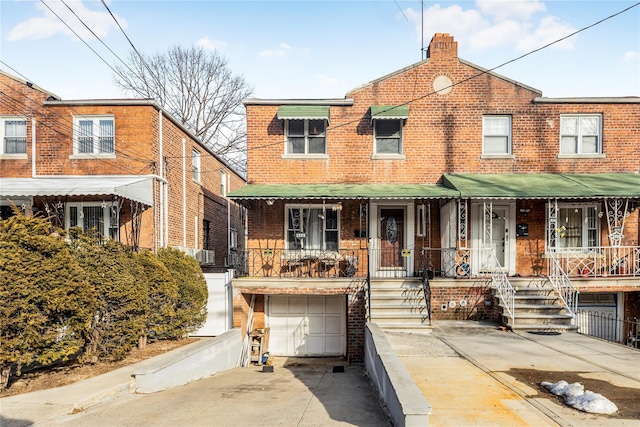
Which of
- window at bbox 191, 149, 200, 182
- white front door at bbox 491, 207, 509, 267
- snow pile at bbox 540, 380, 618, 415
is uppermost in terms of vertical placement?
window at bbox 191, 149, 200, 182

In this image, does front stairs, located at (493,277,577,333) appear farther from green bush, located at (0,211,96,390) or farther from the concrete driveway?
green bush, located at (0,211,96,390)

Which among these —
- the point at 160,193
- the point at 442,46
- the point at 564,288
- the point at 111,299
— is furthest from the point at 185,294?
the point at 442,46

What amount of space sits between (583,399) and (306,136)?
36.8 ft

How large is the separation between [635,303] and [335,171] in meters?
10.2

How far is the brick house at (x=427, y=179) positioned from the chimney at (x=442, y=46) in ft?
0.15

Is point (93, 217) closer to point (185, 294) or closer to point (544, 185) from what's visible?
point (185, 294)

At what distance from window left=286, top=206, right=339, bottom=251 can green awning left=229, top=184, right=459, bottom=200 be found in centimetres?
88

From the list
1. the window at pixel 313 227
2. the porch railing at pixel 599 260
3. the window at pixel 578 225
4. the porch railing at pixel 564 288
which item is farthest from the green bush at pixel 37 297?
the window at pixel 578 225

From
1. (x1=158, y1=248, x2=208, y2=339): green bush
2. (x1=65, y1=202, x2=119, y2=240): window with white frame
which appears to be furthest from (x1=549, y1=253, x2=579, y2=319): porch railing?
(x1=65, y1=202, x2=119, y2=240): window with white frame

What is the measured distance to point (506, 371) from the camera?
25.5 ft

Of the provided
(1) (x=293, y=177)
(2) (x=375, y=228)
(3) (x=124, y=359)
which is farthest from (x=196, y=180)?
(3) (x=124, y=359)

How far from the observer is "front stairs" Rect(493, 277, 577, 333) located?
1168 centimetres

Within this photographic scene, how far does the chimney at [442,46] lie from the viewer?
15203 millimetres

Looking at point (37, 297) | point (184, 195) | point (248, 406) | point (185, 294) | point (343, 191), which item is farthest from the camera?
point (184, 195)
